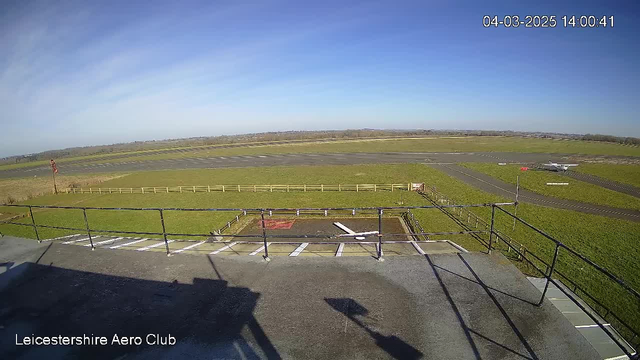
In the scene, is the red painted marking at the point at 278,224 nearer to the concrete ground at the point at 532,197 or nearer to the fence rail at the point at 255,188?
the fence rail at the point at 255,188

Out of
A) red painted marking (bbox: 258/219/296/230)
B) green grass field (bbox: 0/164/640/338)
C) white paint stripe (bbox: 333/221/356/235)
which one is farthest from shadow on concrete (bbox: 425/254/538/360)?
red painted marking (bbox: 258/219/296/230)

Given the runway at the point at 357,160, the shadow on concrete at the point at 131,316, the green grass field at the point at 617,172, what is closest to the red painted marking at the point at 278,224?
the shadow on concrete at the point at 131,316

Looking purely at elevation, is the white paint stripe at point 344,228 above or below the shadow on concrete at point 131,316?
below

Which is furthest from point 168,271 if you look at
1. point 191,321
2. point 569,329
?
point 569,329

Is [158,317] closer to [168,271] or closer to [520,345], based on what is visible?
[168,271]

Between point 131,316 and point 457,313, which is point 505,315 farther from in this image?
point 131,316

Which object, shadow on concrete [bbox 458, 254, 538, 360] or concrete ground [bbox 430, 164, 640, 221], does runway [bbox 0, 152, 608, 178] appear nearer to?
concrete ground [bbox 430, 164, 640, 221]
